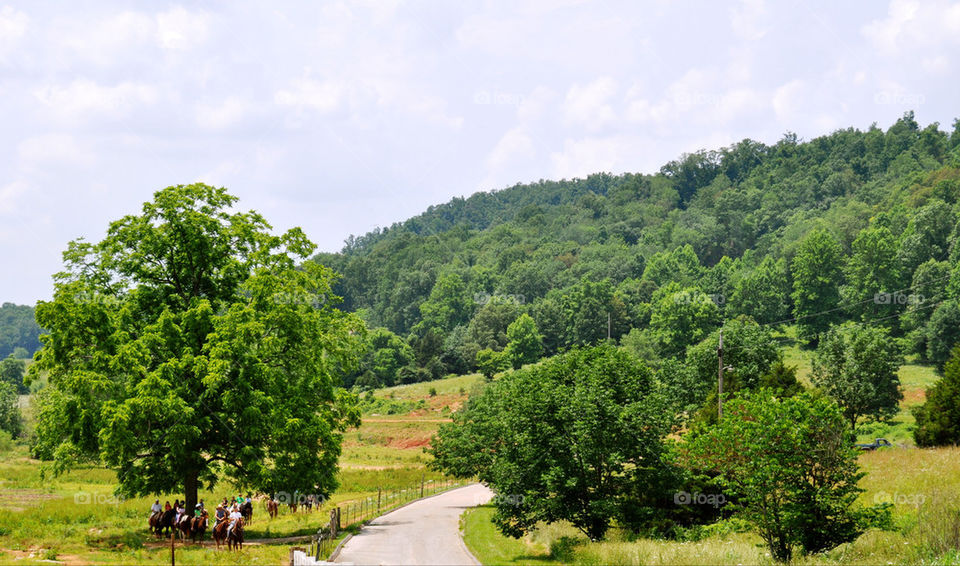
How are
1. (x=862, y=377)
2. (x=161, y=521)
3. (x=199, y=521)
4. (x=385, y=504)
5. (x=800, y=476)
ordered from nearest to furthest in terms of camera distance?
(x=800, y=476) → (x=199, y=521) → (x=161, y=521) → (x=385, y=504) → (x=862, y=377)

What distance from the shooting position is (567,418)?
2941cm

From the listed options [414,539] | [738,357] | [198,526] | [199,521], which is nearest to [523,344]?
[738,357]

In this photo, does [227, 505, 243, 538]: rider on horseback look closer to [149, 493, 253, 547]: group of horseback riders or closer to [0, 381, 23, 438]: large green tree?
[149, 493, 253, 547]: group of horseback riders

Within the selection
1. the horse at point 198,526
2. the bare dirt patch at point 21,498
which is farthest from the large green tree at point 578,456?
the bare dirt patch at point 21,498

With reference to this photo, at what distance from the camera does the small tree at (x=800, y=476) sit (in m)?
22.6

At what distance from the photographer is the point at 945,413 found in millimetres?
44750

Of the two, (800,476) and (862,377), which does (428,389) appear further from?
(800,476)

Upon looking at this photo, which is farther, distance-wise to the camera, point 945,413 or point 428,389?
point 428,389

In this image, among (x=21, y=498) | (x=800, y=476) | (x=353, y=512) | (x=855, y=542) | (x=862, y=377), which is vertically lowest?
(x=353, y=512)

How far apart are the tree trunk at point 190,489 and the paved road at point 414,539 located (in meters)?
6.88

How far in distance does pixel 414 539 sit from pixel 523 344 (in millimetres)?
112937

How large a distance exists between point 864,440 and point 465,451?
36.1 metres

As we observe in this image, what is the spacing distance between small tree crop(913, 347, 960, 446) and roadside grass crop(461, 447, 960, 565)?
8697 millimetres

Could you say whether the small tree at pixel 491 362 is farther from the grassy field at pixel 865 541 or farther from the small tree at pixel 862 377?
the grassy field at pixel 865 541
